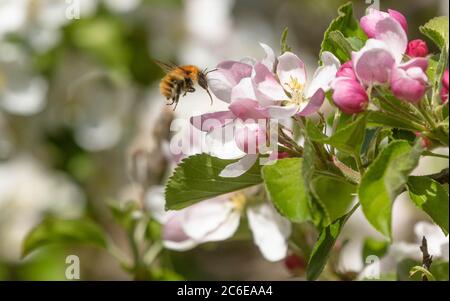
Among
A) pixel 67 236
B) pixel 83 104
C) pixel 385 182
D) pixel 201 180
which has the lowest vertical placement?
pixel 83 104

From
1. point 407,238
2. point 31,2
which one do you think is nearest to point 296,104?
point 31,2

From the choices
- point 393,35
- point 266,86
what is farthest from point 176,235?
point 393,35

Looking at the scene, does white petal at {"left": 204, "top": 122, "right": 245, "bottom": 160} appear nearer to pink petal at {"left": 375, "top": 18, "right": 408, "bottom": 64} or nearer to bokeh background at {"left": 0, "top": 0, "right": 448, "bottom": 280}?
pink petal at {"left": 375, "top": 18, "right": 408, "bottom": 64}

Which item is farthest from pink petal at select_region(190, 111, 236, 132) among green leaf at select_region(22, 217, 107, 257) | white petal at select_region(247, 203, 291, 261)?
green leaf at select_region(22, 217, 107, 257)

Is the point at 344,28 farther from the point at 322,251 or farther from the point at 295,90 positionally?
the point at 322,251

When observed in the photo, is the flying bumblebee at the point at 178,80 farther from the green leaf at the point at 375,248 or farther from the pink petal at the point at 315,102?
the pink petal at the point at 315,102

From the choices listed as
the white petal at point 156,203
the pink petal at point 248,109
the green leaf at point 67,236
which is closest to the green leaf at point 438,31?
the pink petal at point 248,109
